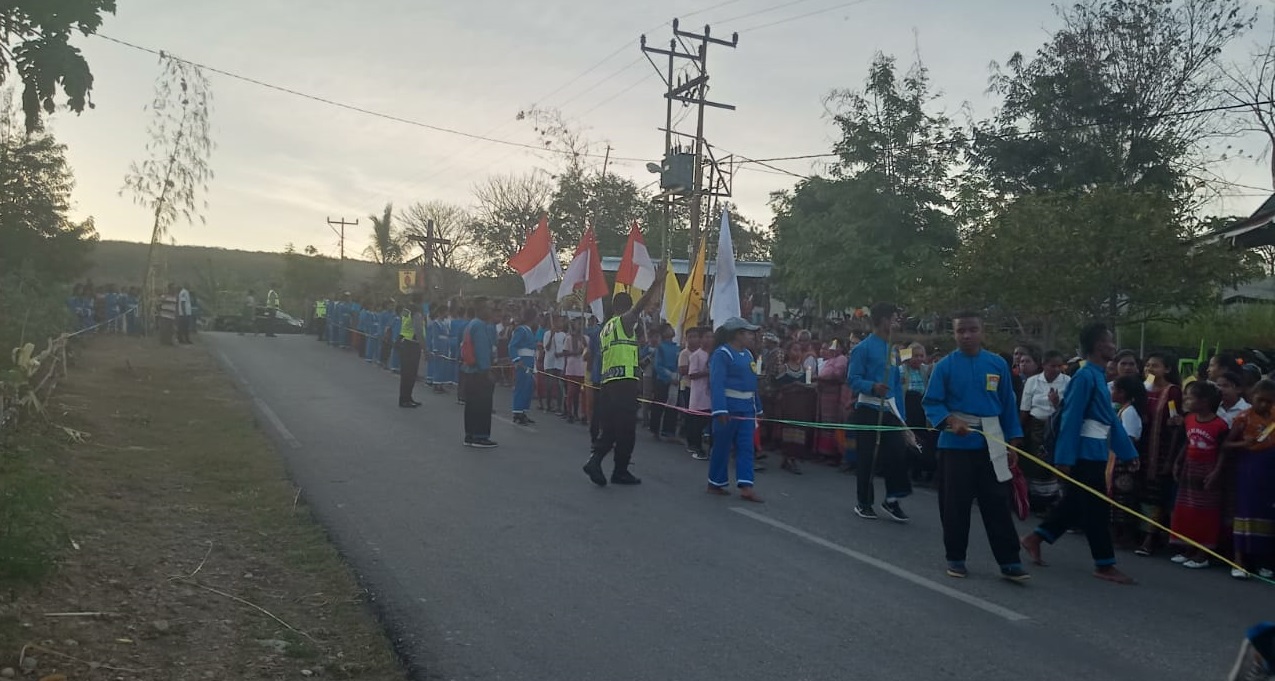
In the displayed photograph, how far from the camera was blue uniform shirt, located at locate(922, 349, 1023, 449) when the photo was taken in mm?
7336

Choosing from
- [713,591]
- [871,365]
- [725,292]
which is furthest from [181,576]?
[725,292]

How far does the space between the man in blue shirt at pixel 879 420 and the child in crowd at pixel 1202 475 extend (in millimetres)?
2284

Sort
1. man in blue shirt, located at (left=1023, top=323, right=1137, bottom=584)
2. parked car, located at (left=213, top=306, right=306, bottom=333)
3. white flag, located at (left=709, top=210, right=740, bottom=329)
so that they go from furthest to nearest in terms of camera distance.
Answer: parked car, located at (left=213, top=306, right=306, bottom=333) → white flag, located at (left=709, top=210, right=740, bottom=329) → man in blue shirt, located at (left=1023, top=323, right=1137, bottom=584)

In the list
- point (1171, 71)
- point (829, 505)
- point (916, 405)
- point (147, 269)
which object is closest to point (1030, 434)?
point (916, 405)

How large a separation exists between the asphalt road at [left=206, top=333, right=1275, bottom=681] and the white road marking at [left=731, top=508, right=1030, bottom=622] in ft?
0.10

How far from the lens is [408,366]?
58.7ft

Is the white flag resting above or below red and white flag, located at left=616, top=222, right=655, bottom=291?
below

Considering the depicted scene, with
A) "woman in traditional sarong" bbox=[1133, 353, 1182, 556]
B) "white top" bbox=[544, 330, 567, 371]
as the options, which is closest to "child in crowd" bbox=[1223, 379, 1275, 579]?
"woman in traditional sarong" bbox=[1133, 353, 1182, 556]

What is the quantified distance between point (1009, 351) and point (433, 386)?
38.2ft

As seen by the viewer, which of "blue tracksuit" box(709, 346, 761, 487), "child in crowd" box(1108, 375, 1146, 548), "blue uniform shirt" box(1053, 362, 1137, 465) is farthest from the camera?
"blue tracksuit" box(709, 346, 761, 487)

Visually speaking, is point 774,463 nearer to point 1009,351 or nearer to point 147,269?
point 1009,351

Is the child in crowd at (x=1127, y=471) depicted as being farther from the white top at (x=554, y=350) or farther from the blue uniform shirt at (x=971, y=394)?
the white top at (x=554, y=350)

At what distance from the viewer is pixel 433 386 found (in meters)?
21.8

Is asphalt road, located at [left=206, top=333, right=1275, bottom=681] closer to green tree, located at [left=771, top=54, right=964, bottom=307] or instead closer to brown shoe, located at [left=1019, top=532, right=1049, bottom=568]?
brown shoe, located at [left=1019, top=532, right=1049, bottom=568]
